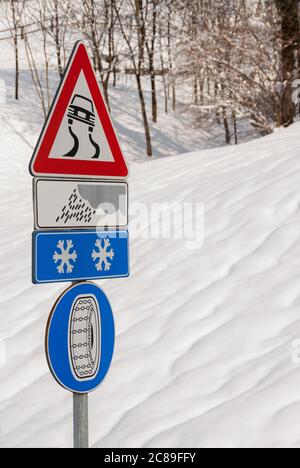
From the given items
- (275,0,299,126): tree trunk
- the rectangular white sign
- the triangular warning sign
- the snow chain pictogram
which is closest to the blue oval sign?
the snow chain pictogram

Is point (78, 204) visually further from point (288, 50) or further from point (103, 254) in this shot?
point (288, 50)

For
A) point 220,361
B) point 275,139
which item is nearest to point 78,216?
point 220,361

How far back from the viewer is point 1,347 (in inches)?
191

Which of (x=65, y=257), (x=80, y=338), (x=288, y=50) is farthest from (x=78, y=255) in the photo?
(x=288, y=50)

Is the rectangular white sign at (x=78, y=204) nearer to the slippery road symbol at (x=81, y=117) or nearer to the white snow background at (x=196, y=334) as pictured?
the slippery road symbol at (x=81, y=117)

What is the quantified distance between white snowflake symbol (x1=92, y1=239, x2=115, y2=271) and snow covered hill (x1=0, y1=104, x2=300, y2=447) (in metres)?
1.05

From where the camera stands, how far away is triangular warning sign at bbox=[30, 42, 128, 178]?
2.72 metres

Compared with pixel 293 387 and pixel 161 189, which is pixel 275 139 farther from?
pixel 293 387

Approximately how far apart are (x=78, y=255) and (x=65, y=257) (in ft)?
0.23

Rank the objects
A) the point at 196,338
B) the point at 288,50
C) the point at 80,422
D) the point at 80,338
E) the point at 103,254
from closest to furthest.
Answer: the point at 80,422 → the point at 80,338 → the point at 103,254 → the point at 196,338 → the point at 288,50

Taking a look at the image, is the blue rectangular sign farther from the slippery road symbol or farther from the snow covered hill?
the snow covered hill

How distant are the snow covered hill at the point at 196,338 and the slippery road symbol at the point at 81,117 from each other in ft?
5.06

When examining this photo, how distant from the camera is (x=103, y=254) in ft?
9.43
